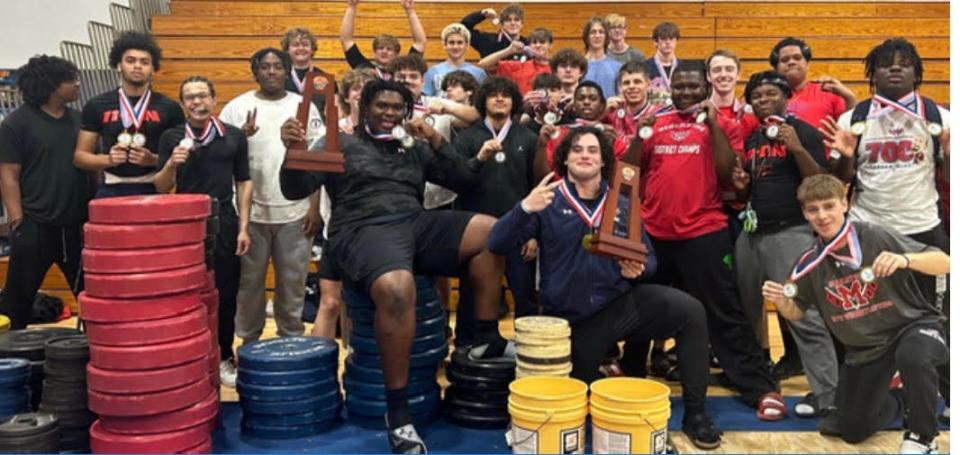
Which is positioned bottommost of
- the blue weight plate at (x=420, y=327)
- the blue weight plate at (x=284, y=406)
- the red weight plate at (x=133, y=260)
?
the blue weight plate at (x=284, y=406)

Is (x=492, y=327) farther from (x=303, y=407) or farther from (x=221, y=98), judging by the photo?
(x=221, y=98)

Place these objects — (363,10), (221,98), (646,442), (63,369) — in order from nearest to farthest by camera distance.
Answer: (646,442) → (63,369) → (221,98) → (363,10)

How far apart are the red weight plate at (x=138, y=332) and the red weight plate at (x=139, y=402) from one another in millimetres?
204

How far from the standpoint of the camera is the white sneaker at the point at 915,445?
3105 mm

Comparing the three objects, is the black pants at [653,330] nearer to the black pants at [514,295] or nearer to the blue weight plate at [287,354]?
the black pants at [514,295]

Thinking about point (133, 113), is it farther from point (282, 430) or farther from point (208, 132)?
point (282, 430)

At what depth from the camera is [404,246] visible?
10.8 feet

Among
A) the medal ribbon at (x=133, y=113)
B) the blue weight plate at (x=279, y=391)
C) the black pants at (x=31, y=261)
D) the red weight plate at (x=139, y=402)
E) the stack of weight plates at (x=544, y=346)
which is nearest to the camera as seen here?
the red weight plate at (x=139, y=402)

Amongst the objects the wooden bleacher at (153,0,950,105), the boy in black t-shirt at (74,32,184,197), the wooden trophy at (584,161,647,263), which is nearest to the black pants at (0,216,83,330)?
the boy in black t-shirt at (74,32,184,197)

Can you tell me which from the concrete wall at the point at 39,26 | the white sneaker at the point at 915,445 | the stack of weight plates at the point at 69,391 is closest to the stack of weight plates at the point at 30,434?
the stack of weight plates at the point at 69,391

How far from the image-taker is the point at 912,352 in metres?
3.11

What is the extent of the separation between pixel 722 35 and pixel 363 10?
409cm

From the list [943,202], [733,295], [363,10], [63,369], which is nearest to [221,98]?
[363,10]

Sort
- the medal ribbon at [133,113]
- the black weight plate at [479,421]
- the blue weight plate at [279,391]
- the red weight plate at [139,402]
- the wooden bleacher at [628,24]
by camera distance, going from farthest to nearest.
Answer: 1. the wooden bleacher at [628,24]
2. the medal ribbon at [133,113]
3. the black weight plate at [479,421]
4. the blue weight plate at [279,391]
5. the red weight plate at [139,402]
